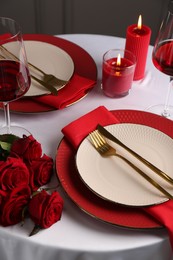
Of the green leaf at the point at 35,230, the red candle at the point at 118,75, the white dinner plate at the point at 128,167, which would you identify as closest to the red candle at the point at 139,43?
the red candle at the point at 118,75

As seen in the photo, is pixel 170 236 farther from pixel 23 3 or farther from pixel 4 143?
pixel 23 3

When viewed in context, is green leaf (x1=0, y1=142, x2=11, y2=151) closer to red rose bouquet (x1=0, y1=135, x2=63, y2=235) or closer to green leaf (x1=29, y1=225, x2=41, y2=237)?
red rose bouquet (x1=0, y1=135, x2=63, y2=235)

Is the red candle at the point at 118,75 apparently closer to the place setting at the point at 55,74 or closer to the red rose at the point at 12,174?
the place setting at the point at 55,74

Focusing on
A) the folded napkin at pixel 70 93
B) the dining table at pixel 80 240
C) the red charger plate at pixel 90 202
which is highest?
the folded napkin at pixel 70 93

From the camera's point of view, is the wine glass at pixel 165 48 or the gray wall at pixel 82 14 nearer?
the wine glass at pixel 165 48

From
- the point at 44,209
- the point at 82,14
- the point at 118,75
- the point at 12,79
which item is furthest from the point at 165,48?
the point at 82,14

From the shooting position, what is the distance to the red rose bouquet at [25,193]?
663 mm

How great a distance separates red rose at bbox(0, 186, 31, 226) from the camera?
0.67m

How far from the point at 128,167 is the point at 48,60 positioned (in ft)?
1.29

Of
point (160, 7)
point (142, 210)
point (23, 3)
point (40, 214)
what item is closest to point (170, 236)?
point (142, 210)

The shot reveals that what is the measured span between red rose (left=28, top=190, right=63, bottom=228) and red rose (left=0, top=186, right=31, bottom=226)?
0.02m

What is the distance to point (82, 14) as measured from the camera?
2.12 meters

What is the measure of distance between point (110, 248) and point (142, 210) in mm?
86

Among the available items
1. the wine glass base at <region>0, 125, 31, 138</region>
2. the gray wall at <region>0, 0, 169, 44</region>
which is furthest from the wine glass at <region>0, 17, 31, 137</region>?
the gray wall at <region>0, 0, 169, 44</region>
